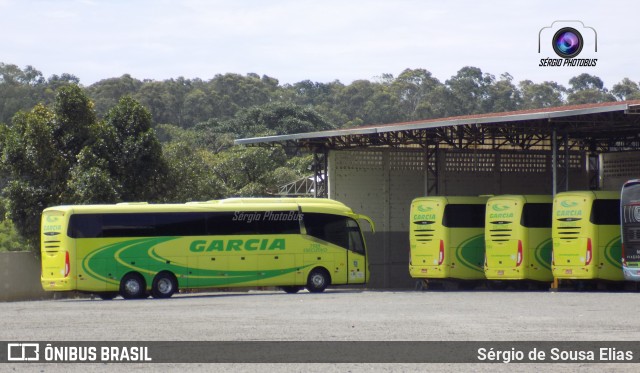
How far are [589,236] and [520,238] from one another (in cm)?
239

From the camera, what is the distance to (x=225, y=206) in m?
29.8

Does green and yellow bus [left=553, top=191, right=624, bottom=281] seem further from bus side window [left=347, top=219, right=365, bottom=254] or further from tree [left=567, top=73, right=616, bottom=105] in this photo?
tree [left=567, top=73, right=616, bottom=105]

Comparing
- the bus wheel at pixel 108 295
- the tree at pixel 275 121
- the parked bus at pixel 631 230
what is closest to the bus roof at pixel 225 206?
the bus wheel at pixel 108 295

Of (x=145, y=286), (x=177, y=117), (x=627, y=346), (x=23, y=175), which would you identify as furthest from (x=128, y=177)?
(x=177, y=117)

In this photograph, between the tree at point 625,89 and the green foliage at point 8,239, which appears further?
the tree at point 625,89

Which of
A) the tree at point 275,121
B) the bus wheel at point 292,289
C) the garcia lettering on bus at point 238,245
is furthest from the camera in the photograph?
the tree at point 275,121

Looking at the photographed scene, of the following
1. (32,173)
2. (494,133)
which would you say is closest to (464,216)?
(494,133)

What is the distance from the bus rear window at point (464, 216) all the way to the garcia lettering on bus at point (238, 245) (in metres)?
5.15

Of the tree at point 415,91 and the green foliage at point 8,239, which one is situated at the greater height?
the tree at point 415,91

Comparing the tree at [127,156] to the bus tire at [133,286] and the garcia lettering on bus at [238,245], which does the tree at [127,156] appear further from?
the bus tire at [133,286]

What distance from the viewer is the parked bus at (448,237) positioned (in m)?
32.1

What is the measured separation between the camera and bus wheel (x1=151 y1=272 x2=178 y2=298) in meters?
28.9

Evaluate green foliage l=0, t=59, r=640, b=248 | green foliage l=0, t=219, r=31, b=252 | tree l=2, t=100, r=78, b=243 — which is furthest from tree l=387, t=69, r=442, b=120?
tree l=2, t=100, r=78, b=243

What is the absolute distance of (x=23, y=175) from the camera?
1421 inches
